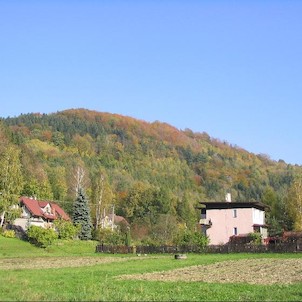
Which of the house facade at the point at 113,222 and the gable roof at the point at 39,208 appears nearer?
the gable roof at the point at 39,208

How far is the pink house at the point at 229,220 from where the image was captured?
76500 millimetres

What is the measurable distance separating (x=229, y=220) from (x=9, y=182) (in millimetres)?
33445

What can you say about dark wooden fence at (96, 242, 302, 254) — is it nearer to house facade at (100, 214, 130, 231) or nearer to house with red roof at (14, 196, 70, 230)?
house with red roof at (14, 196, 70, 230)

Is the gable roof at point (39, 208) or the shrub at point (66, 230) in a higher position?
the gable roof at point (39, 208)

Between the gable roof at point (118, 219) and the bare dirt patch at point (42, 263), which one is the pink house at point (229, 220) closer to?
the gable roof at point (118, 219)

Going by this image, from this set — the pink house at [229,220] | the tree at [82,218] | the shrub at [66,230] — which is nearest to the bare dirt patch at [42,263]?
the shrub at [66,230]

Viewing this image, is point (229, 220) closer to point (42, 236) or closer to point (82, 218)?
point (82, 218)

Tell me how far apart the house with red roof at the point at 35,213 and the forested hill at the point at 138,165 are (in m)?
16.4

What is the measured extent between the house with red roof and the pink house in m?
25.1

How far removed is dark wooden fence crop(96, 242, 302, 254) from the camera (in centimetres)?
5344

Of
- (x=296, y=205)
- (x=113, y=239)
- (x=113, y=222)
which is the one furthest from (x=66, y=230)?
(x=296, y=205)

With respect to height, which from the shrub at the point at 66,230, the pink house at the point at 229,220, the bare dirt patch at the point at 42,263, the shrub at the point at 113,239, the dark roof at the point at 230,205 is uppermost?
the dark roof at the point at 230,205

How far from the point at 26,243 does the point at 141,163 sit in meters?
103

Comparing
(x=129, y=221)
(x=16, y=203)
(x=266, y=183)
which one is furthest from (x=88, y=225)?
(x=266, y=183)
